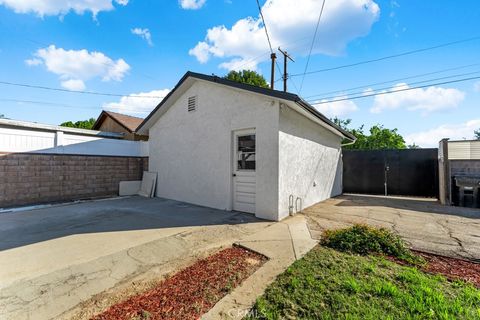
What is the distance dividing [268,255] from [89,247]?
320 cm

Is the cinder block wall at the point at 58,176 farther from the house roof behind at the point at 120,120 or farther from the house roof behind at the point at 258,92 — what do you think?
the house roof behind at the point at 120,120

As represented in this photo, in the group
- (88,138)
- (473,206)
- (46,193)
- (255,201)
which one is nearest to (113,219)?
(255,201)

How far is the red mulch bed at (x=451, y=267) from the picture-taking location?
9.59 ft

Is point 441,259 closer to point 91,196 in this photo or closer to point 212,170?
point 212,170

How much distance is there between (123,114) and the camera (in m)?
19.6

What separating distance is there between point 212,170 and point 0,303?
5.36 meters

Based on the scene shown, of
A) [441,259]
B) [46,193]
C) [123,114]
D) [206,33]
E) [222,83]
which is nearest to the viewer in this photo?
[441,259]

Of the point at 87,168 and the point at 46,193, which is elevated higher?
the point at 87,168

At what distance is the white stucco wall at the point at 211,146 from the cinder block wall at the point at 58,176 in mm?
1899

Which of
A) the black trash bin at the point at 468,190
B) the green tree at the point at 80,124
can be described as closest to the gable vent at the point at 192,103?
the black trash bin at the point at 468,190

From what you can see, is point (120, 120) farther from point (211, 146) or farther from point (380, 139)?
point (380, 139)

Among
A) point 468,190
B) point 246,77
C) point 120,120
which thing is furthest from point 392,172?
point 120,120

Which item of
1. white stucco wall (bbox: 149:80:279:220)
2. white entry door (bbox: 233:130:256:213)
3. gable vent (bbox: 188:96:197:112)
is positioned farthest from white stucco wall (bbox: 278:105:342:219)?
gable vent (bbox: 188:96:197:112)

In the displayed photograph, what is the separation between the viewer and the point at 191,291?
8.62 feet
